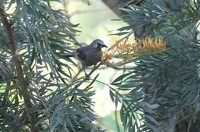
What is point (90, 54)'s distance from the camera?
1.15 meters

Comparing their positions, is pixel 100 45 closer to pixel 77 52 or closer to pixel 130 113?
pixel 77 52

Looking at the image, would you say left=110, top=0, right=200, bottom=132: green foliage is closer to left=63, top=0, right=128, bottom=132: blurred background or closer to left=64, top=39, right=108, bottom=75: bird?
left=64, top=39, right=108, bottom=75: bird

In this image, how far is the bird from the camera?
Answer: 3.74 ft

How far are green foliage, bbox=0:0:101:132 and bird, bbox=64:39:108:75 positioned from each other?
0.09 feet

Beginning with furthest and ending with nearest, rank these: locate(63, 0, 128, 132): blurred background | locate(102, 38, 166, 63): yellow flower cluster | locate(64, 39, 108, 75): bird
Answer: locate(63, 0, 128, 132): blurred background → locate(64, 39, 108, 75): bird → locate(102, 38, 166, 63): yellow flower cluster

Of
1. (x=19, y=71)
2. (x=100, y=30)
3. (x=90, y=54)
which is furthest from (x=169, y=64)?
(x=100, y=30)

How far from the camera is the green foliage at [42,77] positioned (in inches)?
40.1

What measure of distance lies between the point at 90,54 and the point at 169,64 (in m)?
0.22

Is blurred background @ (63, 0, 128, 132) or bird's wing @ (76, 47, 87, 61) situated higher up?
blurred background @ (63, 0, 128, 132)

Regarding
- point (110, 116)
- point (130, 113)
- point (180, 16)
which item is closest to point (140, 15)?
point (180, 16)

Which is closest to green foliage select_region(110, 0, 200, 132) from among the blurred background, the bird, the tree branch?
the bird

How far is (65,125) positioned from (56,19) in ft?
0.73

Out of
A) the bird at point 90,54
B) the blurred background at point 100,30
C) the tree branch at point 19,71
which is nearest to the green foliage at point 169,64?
the bird at point 90,54

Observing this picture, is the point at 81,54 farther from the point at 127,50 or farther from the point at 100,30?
the point at 100,30
